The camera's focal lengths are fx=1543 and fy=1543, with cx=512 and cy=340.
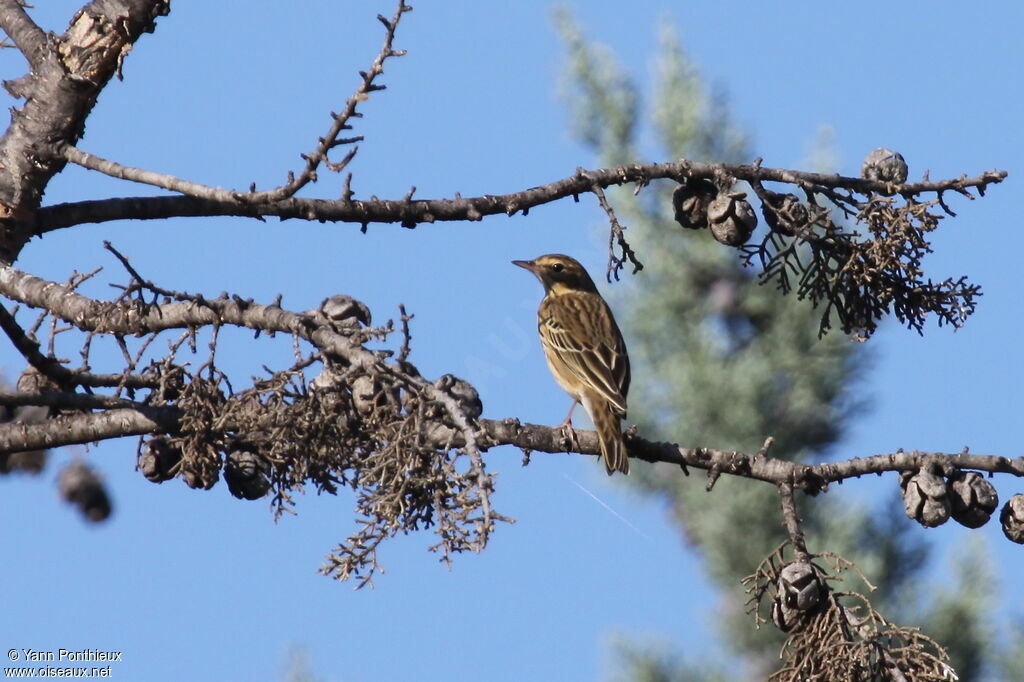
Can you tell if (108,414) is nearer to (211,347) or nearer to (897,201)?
(211,347)

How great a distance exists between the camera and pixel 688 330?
17062 millimetres

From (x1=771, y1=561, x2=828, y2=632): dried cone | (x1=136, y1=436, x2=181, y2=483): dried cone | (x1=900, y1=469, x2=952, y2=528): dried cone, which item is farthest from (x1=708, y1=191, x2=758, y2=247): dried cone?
(x1=136, y1=436, x2=181, y2=483): dried cone

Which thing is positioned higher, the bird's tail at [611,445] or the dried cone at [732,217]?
the dried cone at [732,217]

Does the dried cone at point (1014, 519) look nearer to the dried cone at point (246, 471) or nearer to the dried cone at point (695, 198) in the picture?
the dried cone at point (695, 198)

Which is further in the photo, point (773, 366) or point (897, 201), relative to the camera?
point (773, 366)

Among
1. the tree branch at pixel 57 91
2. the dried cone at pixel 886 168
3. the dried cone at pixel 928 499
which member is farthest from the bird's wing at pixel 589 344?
the tree branch at pixel 57 91

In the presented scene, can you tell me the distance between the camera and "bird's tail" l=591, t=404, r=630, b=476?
5832mm

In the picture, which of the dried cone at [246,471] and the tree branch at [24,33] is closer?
the dried cone at [246,471]

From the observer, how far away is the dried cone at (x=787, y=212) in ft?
18.2

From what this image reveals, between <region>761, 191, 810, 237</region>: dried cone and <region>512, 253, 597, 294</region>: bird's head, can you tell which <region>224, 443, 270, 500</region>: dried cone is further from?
<region>512, 253, 597, 294</region>: bird's head

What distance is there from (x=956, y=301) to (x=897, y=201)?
1.46 ft

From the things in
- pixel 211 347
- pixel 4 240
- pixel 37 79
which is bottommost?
pixel 211 347

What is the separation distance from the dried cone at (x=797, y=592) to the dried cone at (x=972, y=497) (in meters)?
0.58

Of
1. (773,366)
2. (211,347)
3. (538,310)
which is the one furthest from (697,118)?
(211,347)
